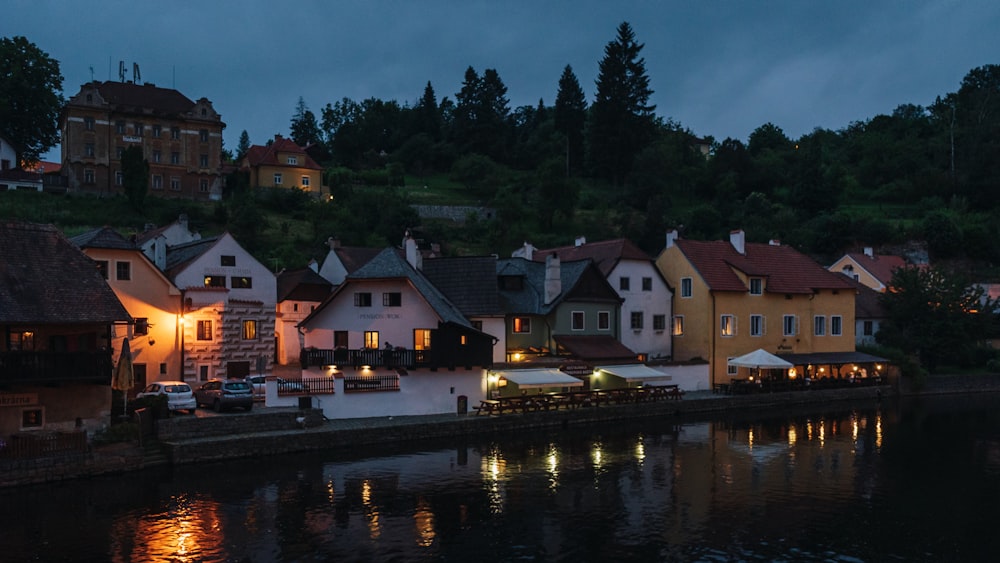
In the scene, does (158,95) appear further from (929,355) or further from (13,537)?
(929,355)

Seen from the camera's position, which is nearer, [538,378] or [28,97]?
[538,378]

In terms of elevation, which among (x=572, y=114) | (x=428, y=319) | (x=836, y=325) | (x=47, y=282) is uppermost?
(x=572, y=114)

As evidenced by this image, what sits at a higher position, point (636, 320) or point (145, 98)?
point (145, 98)

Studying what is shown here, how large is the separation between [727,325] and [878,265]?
100ft

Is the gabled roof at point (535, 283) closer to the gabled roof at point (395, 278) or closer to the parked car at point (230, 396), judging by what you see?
the gabled roof at point (395, 278)

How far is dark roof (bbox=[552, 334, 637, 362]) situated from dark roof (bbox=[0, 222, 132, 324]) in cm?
2675

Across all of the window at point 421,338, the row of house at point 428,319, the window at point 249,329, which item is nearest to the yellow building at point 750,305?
the row of house at point 428,319

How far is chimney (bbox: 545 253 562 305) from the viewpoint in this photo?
170ft

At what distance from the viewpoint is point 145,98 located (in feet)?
292

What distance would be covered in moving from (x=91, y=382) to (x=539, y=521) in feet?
63.1

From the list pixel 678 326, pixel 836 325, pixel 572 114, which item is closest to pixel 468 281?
pixel 678 326

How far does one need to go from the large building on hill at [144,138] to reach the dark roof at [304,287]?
4047 centimetres

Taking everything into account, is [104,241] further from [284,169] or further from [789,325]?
[284,169]

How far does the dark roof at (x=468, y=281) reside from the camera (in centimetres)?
4853
